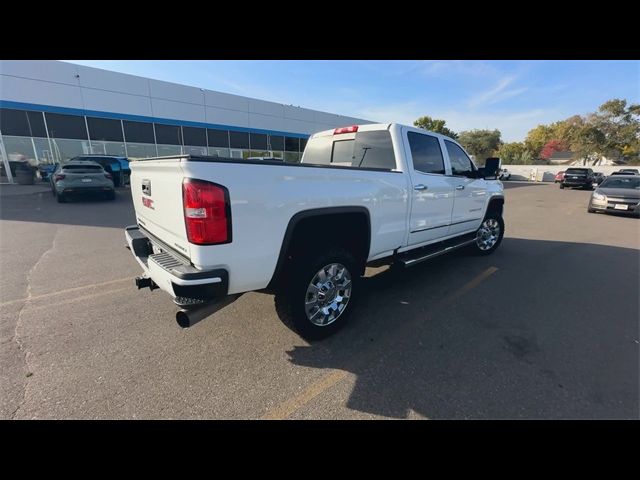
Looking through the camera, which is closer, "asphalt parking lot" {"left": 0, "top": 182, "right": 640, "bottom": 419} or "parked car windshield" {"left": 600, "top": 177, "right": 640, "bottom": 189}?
"asphalt parking lot" {"left": 0, "top": 182, "right": 640, "bottom": 419}

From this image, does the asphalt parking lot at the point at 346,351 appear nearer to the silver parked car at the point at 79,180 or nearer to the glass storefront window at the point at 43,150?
the silver parked car at the point at 79,180

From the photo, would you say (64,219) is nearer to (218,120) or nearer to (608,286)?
(608,286)

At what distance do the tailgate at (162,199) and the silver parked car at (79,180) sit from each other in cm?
1001

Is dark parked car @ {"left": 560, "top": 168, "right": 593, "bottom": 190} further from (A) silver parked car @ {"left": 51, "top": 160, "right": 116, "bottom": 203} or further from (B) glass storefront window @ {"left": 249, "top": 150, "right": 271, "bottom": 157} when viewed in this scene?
(A) silver parked car @ {"left": 51, "top": 160, "right": 116, "bottom": 203}

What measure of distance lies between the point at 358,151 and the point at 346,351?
8.37 ft

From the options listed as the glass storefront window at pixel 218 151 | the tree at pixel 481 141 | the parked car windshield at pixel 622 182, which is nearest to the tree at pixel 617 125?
the tree at pixel 481 141

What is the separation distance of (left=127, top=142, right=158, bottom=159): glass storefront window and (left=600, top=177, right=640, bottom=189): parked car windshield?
25.4m

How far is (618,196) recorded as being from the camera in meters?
10.7

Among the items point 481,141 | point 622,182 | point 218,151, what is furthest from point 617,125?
point 218,151

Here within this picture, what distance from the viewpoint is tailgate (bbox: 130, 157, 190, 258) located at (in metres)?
2.26

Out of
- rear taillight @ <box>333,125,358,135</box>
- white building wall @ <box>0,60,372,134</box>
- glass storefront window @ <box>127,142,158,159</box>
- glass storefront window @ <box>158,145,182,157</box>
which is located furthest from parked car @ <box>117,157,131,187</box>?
rear taillight @ <box>333,125,358,135</box>

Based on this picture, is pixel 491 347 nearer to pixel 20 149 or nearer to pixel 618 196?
pixel 618 196

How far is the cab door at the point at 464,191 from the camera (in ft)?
15.2
